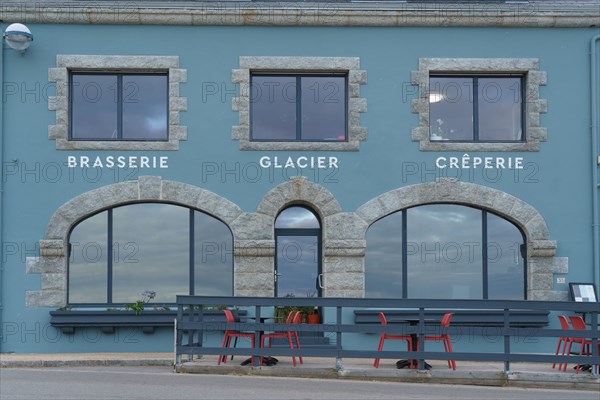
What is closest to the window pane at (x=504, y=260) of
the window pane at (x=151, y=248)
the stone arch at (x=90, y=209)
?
the stone arch at (x=90, y=209)

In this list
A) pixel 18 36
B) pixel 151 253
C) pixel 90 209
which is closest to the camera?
pixel 18 36

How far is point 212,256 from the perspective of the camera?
16828mm

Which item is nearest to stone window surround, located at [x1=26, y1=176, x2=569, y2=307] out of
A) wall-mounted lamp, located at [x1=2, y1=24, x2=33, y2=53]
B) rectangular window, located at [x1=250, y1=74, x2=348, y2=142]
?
rectangular window, located at [x1=250, y1=74, x2=348, y2=142]

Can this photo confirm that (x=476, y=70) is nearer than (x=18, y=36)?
No

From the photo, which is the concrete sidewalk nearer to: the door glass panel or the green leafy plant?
the green leafy plant

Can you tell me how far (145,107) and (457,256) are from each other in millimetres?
6233

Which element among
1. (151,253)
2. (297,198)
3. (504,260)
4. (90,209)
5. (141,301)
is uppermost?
(297,198)

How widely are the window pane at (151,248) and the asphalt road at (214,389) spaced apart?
2934 millimetres

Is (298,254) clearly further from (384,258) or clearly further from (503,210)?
(503,210)

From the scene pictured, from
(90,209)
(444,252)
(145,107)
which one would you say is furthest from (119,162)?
(444,252)

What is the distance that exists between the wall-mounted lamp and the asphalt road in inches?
223

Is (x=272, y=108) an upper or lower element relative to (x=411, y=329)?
upper

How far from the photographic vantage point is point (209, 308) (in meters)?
16.5

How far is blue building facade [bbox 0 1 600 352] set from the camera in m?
16.5
